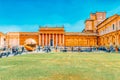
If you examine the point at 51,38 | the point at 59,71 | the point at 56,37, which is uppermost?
the point at 56,37

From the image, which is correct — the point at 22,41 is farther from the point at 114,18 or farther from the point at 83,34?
the point at 114,18

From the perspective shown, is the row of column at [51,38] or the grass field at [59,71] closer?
the grass field at [59,71]

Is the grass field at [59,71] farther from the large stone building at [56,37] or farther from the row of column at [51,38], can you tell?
the row of column at [51,38]

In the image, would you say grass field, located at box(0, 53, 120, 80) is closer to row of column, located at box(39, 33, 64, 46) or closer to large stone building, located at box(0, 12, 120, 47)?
large stone building, located at box(0, 12, 120, 47)

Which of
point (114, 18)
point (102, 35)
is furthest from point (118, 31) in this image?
point (102, 35)

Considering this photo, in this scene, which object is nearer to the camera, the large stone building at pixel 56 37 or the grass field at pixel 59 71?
the grass field at pixel 59 71

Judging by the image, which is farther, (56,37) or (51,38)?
(51,38)

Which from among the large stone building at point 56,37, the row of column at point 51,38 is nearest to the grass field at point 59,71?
Answer: the large stone building at point 56,37

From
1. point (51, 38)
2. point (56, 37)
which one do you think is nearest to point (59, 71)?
point (56, 37)

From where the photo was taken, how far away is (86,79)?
7988 mm

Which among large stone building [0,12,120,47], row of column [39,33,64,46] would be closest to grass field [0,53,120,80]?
large stone building [0,12,120,47]

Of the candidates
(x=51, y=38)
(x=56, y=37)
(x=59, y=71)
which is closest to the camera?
(x=59, y=71)

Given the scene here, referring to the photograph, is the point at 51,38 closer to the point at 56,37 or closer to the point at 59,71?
the point at 56,37

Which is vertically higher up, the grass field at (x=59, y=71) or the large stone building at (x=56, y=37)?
the large stone building at (x=56, y=37)
